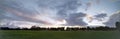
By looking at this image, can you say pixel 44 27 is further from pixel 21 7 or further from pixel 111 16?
pixel 111 16

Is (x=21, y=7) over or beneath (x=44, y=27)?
over

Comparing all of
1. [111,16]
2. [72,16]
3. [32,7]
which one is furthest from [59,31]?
[111,16]

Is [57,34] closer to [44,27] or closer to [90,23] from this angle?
[44,27]

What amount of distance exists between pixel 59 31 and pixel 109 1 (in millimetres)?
838

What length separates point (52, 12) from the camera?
3.01 m

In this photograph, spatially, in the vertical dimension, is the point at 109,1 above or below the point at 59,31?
above

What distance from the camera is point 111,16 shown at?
3012 millimetres

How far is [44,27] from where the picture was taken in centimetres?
304

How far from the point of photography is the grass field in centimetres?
296

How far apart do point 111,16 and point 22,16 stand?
126 cm

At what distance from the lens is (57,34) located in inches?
118

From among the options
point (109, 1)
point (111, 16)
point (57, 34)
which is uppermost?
point (109, 1)

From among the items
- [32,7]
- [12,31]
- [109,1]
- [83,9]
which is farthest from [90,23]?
[12,31]

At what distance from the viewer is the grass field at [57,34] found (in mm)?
2957
